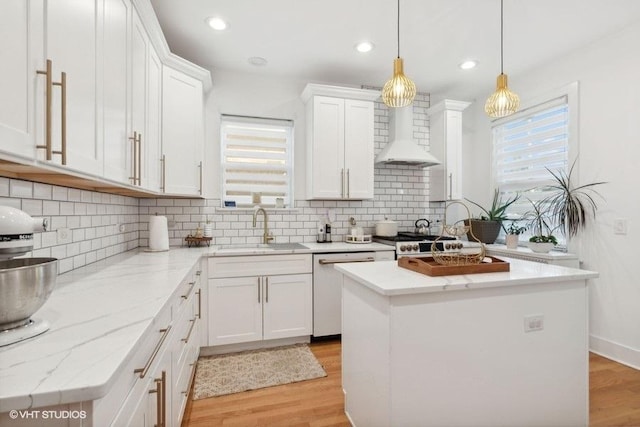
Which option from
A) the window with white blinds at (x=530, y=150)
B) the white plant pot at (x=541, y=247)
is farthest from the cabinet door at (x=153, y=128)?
the window with white blinds at (x=530, y=150)

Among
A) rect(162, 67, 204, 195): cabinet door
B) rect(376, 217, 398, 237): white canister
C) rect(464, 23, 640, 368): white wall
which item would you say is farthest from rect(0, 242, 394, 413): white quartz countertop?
rect(464, 23, 640, 368): white wall

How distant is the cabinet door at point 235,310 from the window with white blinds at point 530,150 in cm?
315

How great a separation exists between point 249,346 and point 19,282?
2.39 m

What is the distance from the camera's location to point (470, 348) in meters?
1.51

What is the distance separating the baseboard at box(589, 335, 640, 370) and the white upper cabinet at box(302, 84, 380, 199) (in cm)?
247

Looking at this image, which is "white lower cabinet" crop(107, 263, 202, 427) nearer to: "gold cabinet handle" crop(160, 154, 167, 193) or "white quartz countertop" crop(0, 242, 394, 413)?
"white quartz countertop" crop(0, 242, 394, 413)

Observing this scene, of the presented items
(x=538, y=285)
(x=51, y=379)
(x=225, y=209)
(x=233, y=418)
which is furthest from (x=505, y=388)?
(x=225, y=209)

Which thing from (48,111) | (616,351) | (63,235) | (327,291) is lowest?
(616,351)

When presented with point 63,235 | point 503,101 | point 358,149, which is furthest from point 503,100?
point 63,235

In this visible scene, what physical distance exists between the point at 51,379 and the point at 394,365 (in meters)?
1.21

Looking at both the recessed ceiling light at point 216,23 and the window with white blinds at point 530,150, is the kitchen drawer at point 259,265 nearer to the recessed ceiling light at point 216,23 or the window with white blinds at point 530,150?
the recessed ceiling light at point 216,23

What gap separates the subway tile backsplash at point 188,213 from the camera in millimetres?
1632

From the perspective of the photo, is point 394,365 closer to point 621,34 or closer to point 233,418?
point 233,418

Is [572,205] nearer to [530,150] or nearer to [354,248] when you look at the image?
[530,150]
